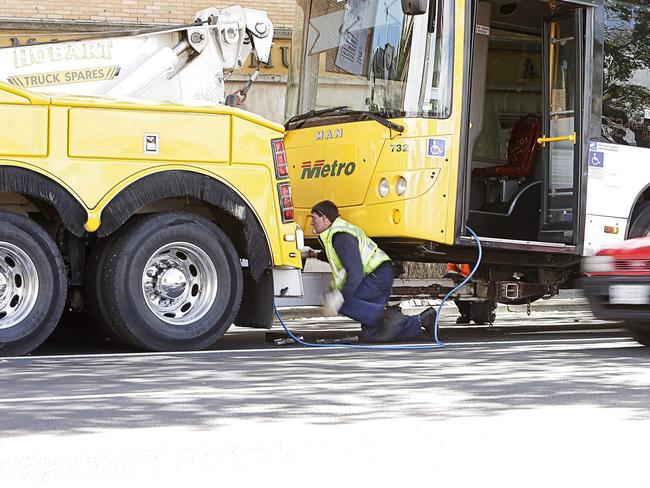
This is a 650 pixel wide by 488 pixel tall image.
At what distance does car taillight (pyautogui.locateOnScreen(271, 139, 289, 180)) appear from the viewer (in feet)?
34.9

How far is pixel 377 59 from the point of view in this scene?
446 inches

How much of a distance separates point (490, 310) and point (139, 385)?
5.93 m

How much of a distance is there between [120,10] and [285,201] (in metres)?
9.75

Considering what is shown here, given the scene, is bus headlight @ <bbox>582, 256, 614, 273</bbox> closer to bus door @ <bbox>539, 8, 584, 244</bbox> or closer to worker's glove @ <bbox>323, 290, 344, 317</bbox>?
bus door @ <bbox>539, 8, 584, 244</bbox>

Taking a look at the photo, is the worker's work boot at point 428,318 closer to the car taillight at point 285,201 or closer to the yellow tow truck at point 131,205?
the yellow tow truck at point 131,205

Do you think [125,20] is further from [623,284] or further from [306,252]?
[623,284]

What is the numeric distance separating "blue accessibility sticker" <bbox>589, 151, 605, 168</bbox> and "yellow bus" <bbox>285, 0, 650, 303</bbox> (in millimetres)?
14

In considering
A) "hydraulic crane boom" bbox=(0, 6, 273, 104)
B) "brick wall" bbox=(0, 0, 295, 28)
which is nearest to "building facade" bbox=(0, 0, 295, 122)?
"brick wall" bbox=(0, 0, 295, 28)

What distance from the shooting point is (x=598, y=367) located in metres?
8.99

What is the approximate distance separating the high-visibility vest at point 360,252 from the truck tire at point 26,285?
2329 millimetres

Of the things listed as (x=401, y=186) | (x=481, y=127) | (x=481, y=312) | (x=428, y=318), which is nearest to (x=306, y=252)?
(x=401, y=186)

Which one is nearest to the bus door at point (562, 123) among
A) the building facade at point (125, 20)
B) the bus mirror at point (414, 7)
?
the bus mirror at point (414, 7)

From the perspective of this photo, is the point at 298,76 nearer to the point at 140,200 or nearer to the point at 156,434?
the point at 140,200

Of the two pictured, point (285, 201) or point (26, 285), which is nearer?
point (26, 285)
